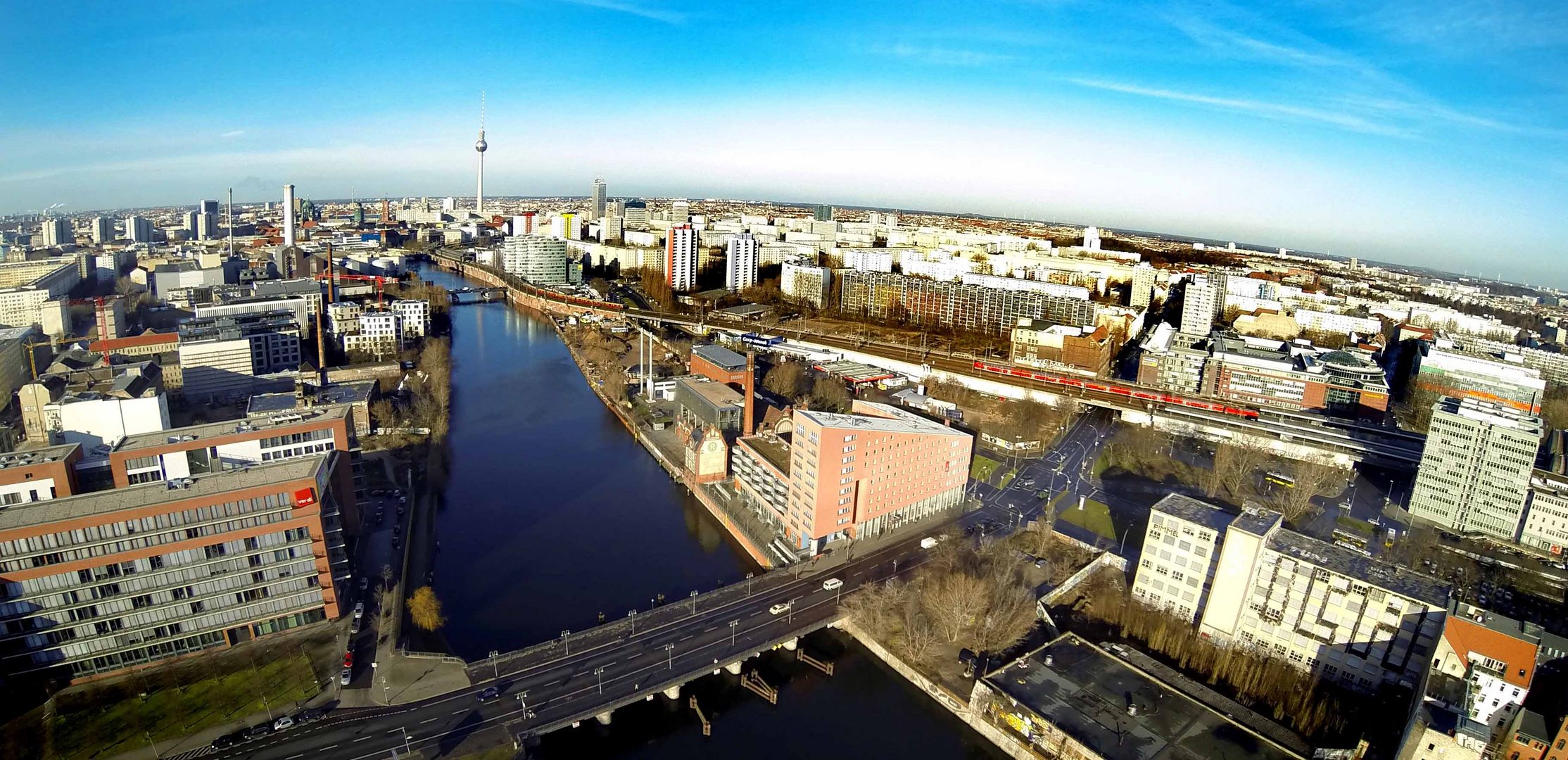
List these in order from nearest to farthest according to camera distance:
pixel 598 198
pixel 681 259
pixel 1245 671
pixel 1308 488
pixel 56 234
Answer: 1. pixel 1245 671
2. pixel 1308 488
3. pixel 681 259
4. pixel 56 234
5. pixel 598 198

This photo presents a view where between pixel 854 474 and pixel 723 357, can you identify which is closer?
pixel 854 474

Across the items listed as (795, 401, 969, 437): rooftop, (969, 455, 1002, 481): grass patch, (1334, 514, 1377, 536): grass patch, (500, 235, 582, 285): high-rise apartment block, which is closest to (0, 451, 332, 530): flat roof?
(795, 401, 969, 437): rooftop

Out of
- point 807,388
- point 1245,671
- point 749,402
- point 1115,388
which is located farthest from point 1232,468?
point 807,388

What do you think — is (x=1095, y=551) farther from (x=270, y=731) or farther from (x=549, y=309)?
(x=549, y=309)

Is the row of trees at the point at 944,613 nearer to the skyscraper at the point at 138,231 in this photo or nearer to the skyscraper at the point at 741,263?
the skyscraper at the point at 741,263

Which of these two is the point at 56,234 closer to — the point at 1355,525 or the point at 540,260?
the point at 540,260

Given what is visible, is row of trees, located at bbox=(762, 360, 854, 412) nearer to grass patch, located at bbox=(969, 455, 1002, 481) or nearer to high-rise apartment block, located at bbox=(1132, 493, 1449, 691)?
grass patch, located at bbox=(969, 455, 1002, 481)
